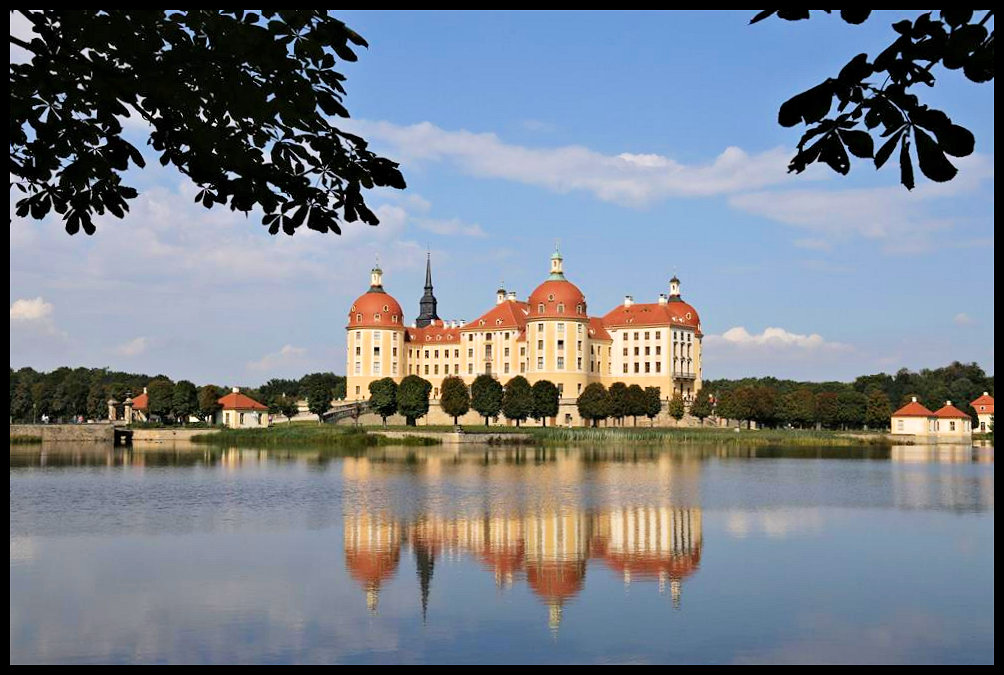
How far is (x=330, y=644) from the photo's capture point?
1111cm

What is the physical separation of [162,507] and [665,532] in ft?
34.9

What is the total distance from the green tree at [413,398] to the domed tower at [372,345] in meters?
10.7

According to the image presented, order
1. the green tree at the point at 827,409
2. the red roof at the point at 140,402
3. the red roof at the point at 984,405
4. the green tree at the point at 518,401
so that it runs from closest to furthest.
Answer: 1. the green tree at the point at 518,401
2. the green tree at the point at 827,409
3. the red roof at the point at 984,405
4. the red roof at the point at 140,402

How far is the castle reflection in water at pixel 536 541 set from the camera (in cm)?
1469

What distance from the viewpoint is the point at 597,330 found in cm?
8781

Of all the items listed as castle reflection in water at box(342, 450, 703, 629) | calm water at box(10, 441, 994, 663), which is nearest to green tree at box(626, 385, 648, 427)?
calm water at box(10, 441, 994, 663)

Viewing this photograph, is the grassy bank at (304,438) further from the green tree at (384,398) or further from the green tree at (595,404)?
the green tree at (595,404)

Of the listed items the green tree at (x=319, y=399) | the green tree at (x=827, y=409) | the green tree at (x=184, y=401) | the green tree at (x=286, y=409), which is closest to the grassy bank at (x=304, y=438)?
the green tree at (x=184, y=401)

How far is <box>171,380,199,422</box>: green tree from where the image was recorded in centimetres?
7562

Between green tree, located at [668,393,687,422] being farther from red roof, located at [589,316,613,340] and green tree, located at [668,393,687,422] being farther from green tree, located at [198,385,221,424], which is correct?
green tree, located at [198,385,221,424]

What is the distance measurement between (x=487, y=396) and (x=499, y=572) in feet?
199

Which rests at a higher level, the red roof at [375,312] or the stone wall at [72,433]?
the red roof at [375,312]
